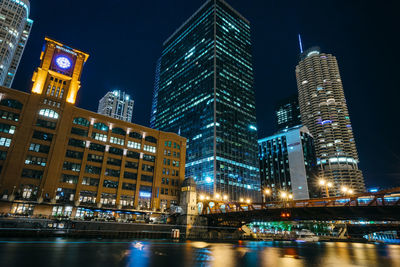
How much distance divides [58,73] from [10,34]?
95.5 m

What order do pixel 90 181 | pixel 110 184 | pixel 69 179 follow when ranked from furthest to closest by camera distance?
1. pixel 110 184
2. pixel 90 181
3. pixel 69 179

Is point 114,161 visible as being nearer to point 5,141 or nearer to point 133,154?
point 133,154

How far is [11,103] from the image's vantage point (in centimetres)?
7294

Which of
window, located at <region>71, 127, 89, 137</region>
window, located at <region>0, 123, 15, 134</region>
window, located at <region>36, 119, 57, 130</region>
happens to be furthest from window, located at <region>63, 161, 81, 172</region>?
window, located at <region>0, 123, 15, 134</region>

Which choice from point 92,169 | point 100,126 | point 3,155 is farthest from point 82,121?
point 3,155

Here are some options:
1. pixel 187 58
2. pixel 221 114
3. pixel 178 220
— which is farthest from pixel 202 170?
pixel 187 58

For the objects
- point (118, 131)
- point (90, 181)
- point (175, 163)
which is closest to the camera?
point (90, 181)

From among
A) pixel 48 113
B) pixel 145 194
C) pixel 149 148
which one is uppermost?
pixel 48 113

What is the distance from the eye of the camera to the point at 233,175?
13362 cm

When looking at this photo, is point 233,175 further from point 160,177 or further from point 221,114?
point 160,177

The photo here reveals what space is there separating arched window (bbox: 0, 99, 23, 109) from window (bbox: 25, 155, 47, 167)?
16462 mm

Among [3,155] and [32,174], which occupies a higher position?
[3,155]

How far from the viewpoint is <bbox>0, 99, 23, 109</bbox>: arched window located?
237 feet

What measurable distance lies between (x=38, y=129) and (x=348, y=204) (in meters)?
83.5
